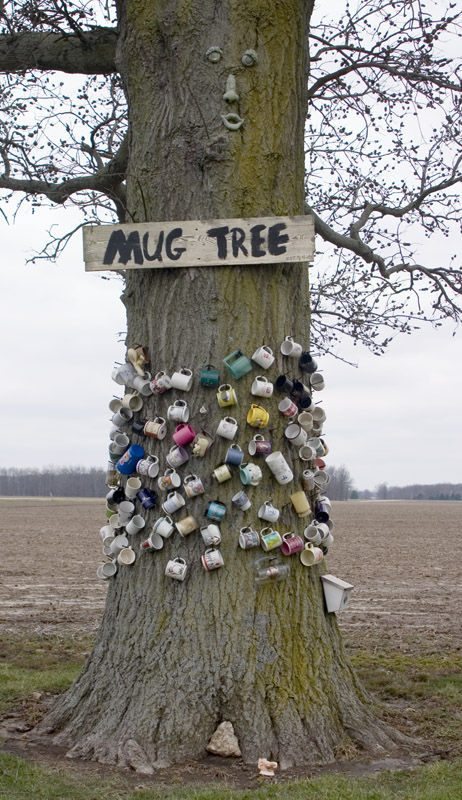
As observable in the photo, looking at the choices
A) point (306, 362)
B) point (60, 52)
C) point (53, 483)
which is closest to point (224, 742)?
point (306, 362)

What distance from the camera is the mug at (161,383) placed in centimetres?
455

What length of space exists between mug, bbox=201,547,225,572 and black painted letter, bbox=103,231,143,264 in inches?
63.3

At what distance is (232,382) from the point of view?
14.8 feet

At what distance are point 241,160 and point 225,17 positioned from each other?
2.57 ft

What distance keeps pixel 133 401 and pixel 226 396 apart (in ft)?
1.99

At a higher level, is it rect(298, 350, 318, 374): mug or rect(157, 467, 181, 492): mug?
rect(298, 350, 318, 374): mug

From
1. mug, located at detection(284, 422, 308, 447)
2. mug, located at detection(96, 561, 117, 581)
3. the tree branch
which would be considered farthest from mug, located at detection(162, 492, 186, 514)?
the tree branch

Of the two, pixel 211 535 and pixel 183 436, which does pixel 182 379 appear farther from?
pixel 211 535

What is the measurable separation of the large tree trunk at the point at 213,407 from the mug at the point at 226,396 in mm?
58

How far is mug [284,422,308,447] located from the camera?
4.61m

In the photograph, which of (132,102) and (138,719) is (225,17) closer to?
(132,102)

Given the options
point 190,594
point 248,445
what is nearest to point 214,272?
point 248,445

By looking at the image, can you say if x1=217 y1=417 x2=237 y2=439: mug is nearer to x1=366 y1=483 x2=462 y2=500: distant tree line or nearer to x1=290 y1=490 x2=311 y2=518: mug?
x1=290 y1=490 x2=311 y2=518: mug

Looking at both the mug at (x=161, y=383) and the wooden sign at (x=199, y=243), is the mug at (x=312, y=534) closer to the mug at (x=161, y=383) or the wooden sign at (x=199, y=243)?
the mug at (x=161, y=383)
